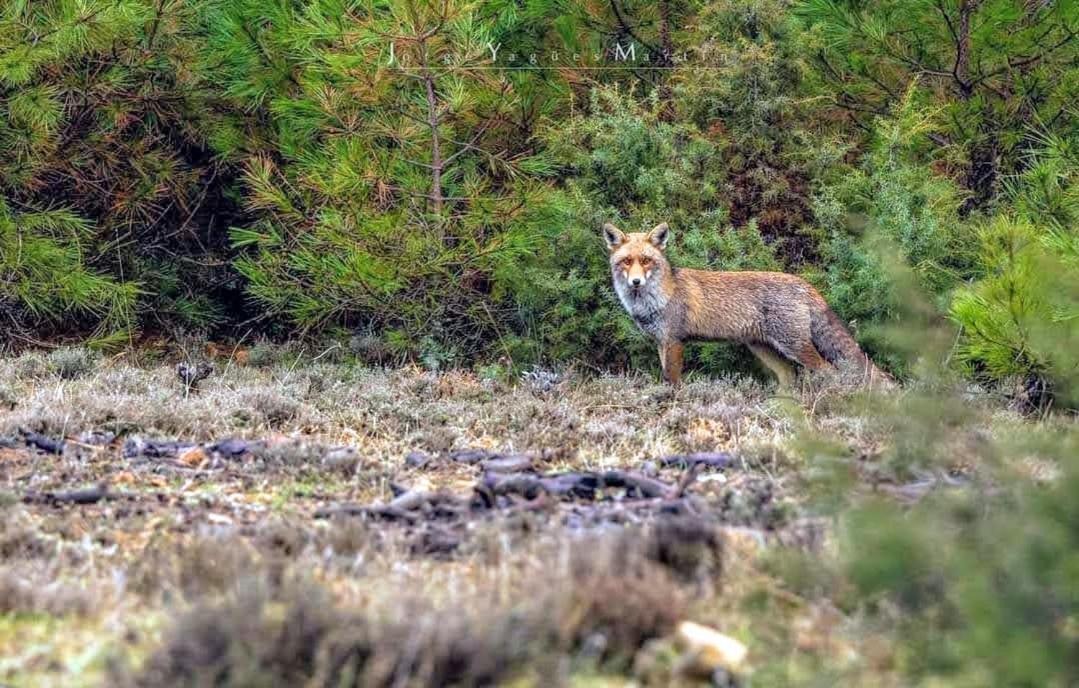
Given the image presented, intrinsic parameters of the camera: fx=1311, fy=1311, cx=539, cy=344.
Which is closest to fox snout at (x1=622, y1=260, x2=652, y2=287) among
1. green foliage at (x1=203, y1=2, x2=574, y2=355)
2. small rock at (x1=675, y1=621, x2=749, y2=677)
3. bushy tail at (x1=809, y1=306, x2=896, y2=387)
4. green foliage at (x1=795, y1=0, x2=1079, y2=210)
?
green foliage at (x1=203, y1=2, x2=574, y2=355)

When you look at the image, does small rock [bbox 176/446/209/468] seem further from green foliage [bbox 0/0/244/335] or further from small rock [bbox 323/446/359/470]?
green foliage [bbox 0/0/244/335]

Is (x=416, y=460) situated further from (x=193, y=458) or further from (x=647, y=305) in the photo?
(x=647, y=305)

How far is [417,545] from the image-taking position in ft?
15.3

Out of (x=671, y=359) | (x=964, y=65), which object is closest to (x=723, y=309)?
(x=671, y=359)

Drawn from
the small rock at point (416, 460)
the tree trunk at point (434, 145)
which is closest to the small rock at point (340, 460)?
the small rock at point (416, 460)

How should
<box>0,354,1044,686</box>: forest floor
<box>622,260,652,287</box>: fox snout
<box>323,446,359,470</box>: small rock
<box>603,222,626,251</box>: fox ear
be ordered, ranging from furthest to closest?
<box>603,222,626,251</box>: fox ear
<box>622,260,652,287</box>: fox snout
<box>323,446,359,470</box>: small rock
<box>0,354,1044,686</box>: forest floor

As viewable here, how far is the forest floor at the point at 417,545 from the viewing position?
3.28 m

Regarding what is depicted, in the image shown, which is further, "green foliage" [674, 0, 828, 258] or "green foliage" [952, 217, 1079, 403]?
"green foliage" [674, 0, 828, 258]

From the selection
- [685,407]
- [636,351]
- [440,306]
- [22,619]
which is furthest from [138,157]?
[22,619]

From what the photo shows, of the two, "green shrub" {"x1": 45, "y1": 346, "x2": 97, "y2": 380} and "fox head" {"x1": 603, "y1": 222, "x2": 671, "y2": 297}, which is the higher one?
"fox head" {"x1": 603, "y1": 222, "x2": 671, "y2": 297}

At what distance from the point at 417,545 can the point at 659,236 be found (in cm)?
751

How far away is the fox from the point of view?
1169 centimetres

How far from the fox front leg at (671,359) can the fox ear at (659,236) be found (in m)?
0.90

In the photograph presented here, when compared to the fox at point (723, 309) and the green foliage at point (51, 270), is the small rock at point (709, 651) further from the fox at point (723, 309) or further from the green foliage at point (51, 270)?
the green foliage at point (51, 270)
